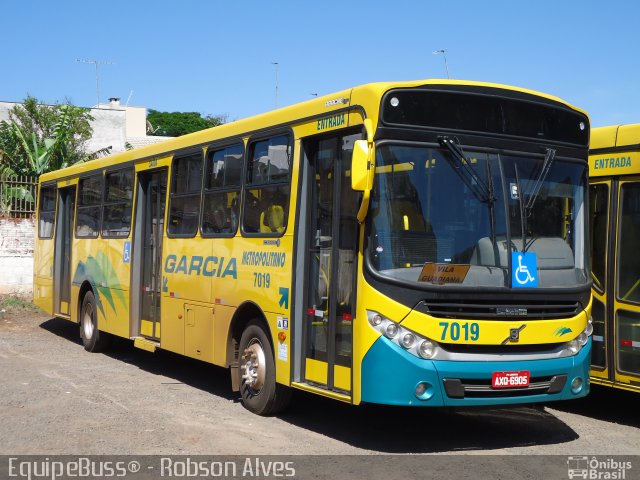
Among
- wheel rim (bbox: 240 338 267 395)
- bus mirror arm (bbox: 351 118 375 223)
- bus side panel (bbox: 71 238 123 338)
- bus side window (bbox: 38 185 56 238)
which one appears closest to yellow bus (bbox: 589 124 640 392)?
bus mirror arm (bbox: 351 118 375 223)

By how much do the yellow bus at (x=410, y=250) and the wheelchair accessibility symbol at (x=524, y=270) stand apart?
0.02 meters

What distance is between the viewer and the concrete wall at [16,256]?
68.7 feet

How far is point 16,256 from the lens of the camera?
2109 cm

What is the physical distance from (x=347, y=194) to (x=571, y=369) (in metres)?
2.59

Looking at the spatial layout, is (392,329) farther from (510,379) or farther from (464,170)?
(464,170)

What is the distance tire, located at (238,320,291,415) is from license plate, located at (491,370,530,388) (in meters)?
2.43

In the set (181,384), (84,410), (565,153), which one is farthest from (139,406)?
(565,153)

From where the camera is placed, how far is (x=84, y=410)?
9469 millimetres

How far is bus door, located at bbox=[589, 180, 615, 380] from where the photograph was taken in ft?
30.5

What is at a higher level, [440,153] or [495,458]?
[440,153]

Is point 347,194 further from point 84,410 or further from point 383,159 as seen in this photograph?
point 84,410

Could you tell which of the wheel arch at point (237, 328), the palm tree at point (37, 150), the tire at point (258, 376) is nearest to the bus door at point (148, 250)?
the wheel arch at point (237, 328)

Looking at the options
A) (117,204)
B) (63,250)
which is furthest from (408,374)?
(63,250)

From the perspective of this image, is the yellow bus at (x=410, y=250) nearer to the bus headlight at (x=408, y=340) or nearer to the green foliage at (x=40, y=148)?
the bus headlight at (x=408, y=340)
